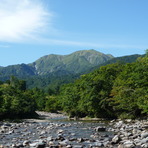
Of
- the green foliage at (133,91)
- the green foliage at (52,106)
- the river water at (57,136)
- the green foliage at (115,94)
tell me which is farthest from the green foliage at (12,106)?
the green foliage at (52,106)

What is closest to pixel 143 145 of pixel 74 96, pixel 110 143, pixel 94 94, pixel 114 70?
pixel 110 143

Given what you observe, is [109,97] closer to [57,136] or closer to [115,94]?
[115,94]

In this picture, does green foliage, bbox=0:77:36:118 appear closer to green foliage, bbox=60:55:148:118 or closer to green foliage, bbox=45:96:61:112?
green foliage, bbox=60:55:148:118

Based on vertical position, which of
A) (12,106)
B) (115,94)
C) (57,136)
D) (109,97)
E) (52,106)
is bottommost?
(52,106)

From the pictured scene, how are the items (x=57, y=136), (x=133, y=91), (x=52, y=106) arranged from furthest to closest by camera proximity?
(x=52, y=106), (x=133, y=91), (x=57, y=136)

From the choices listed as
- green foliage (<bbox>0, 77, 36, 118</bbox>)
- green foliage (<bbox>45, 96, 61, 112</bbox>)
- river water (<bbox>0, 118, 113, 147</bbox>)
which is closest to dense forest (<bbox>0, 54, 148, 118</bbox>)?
green foliage (<bbox>0, 77, 36, 118</bbox>)

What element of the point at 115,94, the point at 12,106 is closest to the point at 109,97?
the point at 115,94

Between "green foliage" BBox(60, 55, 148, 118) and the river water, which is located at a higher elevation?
"green foliage" BBox(60, 55, 148, 118)

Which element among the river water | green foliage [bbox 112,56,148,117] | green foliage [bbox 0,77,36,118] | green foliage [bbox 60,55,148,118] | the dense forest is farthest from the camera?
green foliage [bbox 0,77,36,118]

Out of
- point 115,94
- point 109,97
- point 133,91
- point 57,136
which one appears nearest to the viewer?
point 57,136

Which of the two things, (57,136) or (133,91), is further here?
(133,91)

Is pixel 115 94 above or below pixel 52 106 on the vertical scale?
above

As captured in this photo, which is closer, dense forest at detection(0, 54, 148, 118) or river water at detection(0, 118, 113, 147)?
river water at detection(0, 118, 113, 147)

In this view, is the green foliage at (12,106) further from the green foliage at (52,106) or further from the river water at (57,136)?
the green foliage at (52,106)
